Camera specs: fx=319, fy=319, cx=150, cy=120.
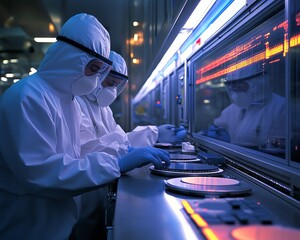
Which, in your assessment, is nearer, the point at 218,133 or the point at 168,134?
the point at 218,133

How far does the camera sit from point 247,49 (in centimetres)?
133

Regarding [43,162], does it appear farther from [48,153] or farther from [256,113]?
[256,113]

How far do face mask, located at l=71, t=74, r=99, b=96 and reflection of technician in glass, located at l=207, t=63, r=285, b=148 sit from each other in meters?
0.67

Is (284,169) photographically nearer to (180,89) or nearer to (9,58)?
(180,89)

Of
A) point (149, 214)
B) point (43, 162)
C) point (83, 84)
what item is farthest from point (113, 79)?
point (149, 214)

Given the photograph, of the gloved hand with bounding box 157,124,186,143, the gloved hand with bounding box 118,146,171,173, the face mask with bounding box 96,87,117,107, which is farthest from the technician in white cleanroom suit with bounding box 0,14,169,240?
the gloved hand with bounding box 157,124,186,143

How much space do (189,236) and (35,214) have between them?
2.63 ft

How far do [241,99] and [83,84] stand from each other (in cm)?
72

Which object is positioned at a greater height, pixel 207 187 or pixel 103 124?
pixel 103 124

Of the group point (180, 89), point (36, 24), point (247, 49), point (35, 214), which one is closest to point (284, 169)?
point (247, 49)

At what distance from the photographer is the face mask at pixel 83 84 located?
1.40 meters

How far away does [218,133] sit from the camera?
1.78m

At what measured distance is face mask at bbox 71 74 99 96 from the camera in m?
1.40

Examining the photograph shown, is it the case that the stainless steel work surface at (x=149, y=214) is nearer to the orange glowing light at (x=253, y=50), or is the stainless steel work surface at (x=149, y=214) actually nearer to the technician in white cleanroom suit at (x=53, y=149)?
the technician in white cleanroom suit at (x=53, y=149)
